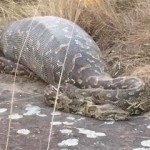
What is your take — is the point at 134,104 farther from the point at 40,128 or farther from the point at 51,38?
the point at 51,38

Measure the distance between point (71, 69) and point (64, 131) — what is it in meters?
1.26

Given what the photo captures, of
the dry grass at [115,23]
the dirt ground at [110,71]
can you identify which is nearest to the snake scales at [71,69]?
the dirt ground at [110,71]

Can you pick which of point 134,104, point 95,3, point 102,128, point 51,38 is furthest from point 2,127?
point 95,3

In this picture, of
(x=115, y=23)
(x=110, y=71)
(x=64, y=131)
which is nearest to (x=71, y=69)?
(x=110, y=71)

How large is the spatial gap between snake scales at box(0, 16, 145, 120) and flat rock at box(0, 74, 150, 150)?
14cm

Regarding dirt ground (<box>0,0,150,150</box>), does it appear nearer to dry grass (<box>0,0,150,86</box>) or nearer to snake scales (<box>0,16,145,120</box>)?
dry grass (<box>0,0,150,86</box>)

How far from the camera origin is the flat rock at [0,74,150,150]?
473 cm

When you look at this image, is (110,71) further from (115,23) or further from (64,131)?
(64,131)

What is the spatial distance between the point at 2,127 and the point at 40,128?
32 cm

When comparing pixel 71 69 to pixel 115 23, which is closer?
pixel 71 69

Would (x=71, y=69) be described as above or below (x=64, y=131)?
above

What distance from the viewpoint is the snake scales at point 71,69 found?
552 centimetres

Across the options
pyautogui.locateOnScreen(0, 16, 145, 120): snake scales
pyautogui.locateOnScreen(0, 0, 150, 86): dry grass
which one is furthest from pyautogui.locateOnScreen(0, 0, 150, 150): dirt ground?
pyautogui.locateOnScreen(0, 16, 145, 120): snake scales

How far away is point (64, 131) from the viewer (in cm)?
500
